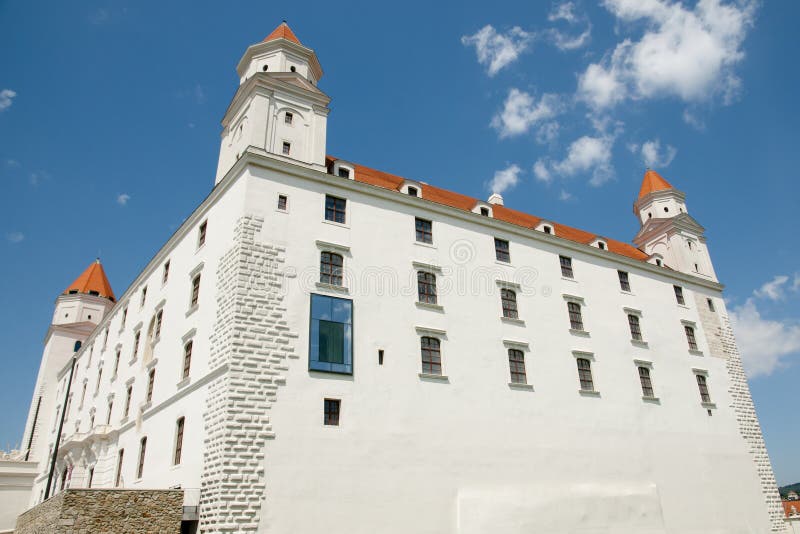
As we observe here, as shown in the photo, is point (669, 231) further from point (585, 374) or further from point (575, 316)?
point (585, 374)

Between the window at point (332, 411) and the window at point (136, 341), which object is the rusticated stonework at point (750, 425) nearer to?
the window at point (332, 411)

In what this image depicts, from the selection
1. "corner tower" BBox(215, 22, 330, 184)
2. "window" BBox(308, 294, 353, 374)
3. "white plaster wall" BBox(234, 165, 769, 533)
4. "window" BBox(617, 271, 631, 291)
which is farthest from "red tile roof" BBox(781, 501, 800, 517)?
"corner tower" BBox(215, 22, 330, 184)

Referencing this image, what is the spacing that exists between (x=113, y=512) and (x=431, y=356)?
10.7m

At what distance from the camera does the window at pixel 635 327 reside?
2691 centimetres

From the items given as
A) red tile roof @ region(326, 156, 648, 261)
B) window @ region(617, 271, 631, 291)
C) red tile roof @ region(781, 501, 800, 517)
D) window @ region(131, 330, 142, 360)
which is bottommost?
red tile roof @ region(781, 501, 800, 517)

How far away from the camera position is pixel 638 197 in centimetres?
3675

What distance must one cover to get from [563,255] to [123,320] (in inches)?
861

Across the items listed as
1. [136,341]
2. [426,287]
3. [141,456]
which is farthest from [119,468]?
[426,287]

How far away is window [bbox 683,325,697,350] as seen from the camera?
29.1 meters

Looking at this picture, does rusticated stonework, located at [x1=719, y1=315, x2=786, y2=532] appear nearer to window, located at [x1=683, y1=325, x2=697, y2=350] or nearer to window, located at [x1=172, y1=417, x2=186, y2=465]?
window, located at [x1=683, y1=325, x2=697, y2=350]

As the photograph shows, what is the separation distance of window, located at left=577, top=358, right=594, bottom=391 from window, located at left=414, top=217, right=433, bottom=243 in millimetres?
8273

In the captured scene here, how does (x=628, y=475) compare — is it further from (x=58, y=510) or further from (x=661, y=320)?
(x=58, y=510)

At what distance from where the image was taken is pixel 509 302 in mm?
23750

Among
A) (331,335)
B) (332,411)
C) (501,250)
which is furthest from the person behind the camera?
(501,250)
